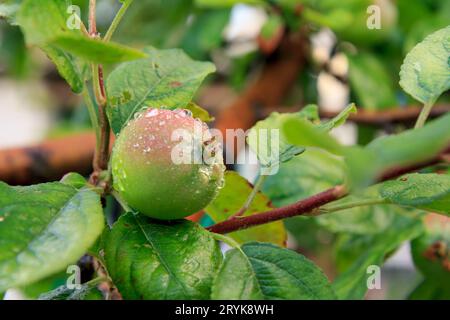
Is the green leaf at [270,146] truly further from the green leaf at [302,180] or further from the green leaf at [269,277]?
the green leaf at [302,180]

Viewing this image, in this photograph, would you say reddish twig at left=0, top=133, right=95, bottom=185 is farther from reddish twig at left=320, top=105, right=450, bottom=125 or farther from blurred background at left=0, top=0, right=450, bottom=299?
reddish twig at left=320, top=105, right=450, bottom=125

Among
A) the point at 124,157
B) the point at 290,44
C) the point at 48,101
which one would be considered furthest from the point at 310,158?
the point at 48,101

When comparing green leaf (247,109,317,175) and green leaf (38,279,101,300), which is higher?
green leaf (247,109,317,175)

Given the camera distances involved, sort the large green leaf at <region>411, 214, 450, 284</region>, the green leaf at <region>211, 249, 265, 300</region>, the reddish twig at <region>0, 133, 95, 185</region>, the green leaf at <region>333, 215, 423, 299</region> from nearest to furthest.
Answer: the green leaf at <region>211, 249, 265, 300</region> → the green leaf at <region>333, 215, 423, 299</region> → the large green leaf at <region>411, 214, 450, 284</region> → the reddish twig at <region>0, 133, 95, 185</region>

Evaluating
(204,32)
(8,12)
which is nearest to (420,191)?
(8,12)

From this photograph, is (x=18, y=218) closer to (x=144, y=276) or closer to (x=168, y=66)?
(x=144, y=276)

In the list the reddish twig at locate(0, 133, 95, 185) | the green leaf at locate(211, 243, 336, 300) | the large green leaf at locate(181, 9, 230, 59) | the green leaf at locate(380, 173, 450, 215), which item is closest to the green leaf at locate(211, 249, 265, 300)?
the green leaf at locate(211, 243, 336, 300)
